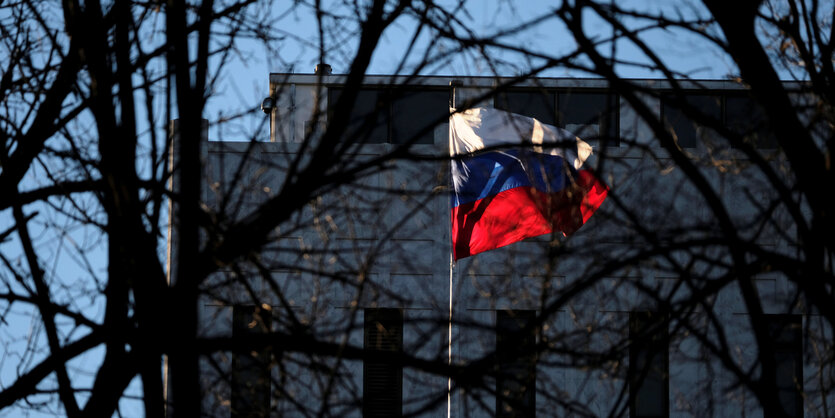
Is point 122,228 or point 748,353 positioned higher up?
point 748,353

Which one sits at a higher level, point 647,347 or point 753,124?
point 753,124

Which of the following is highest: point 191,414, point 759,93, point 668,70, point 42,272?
point 668,70

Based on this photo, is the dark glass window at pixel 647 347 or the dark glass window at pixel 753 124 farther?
the dark glass window at pixel 753 124

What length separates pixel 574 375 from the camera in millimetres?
21250

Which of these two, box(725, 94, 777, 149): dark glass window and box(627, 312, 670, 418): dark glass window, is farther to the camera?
box(725, 94, 777, 149): dark glass window

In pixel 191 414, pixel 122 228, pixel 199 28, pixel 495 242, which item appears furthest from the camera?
pixel 495 242

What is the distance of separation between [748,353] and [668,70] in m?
16.3

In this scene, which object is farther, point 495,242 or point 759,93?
point 495,242

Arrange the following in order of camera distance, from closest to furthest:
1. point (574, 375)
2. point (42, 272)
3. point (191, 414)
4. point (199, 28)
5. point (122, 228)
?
point (191, 414)
point (122, 228)
point (199, 28)
point (42, 272)
point (574, 375)

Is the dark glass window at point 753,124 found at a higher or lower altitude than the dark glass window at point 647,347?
higher

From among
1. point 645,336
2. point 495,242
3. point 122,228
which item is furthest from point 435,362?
point 495,242

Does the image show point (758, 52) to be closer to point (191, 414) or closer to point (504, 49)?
point (504, 49)

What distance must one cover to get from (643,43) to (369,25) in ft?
4.78

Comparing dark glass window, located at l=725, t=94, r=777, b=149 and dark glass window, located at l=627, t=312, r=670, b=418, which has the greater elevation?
dark glass window, located at l=725, t=94, r=777, b=149
